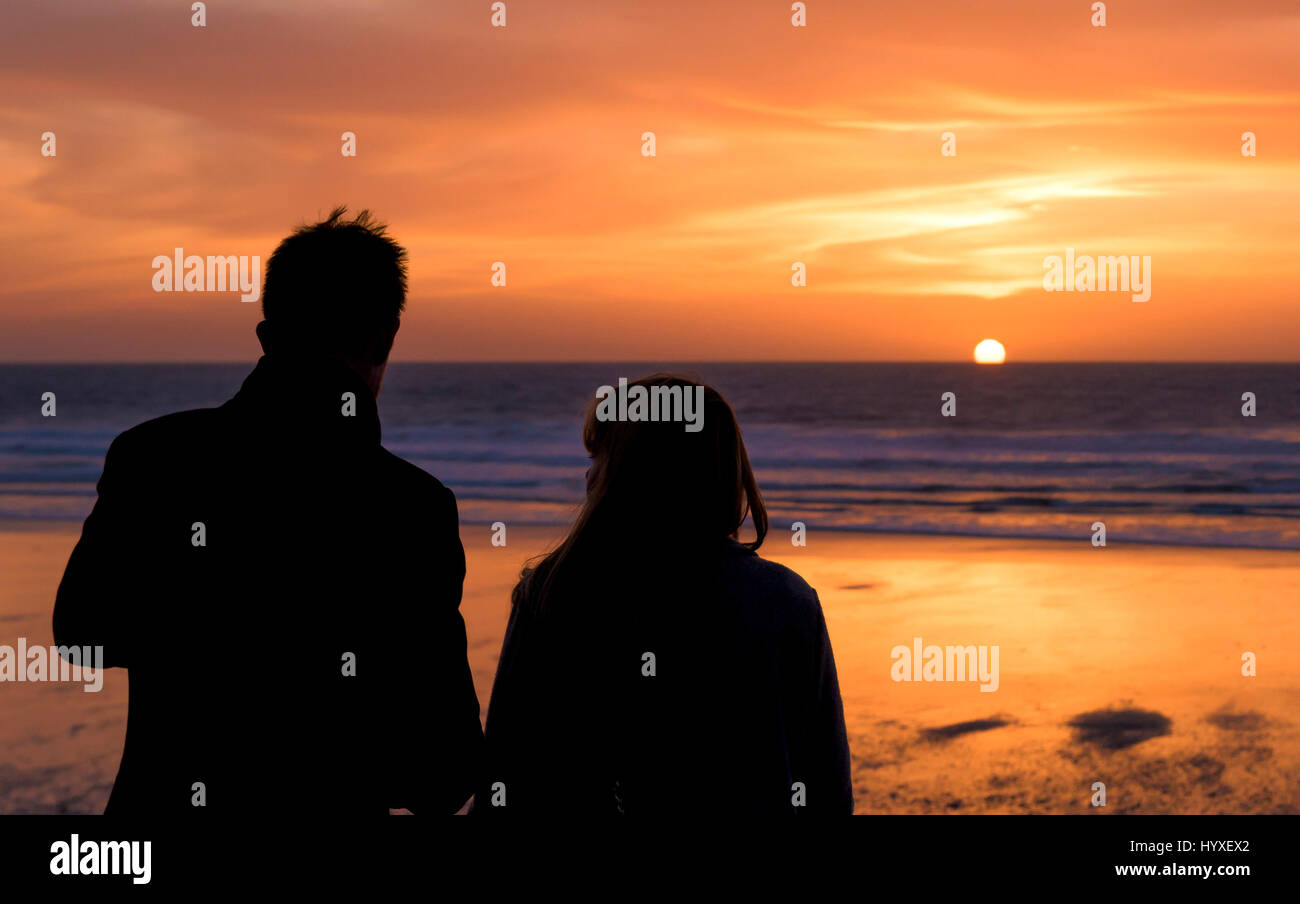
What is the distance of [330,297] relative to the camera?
1.71m

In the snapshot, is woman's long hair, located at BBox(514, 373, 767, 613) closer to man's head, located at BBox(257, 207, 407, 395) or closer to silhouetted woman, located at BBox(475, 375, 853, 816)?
silhouetted woman, located at BBox(475, 375, 853, 816)

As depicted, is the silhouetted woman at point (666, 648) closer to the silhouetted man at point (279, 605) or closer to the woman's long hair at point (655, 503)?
the woman's long hair at point (655, 503)

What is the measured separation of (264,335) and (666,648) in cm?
88

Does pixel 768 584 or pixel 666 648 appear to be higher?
pixel 768 584

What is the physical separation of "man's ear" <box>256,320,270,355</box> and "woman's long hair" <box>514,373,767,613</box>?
2.07 feet

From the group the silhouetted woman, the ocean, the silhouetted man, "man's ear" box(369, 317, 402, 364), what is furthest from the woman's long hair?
"man's ear" box(369, 317, 402, 364)

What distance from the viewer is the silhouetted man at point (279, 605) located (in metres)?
1.59

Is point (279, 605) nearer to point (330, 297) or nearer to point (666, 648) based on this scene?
point (330, 297)

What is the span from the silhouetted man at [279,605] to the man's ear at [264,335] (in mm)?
48

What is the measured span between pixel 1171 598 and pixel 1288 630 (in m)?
1.09

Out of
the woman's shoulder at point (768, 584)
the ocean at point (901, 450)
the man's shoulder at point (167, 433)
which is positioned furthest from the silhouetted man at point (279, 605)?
the ocean at point (901, 450)

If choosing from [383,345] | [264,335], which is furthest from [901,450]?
[264,335]

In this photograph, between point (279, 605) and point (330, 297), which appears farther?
point (330, 297)
